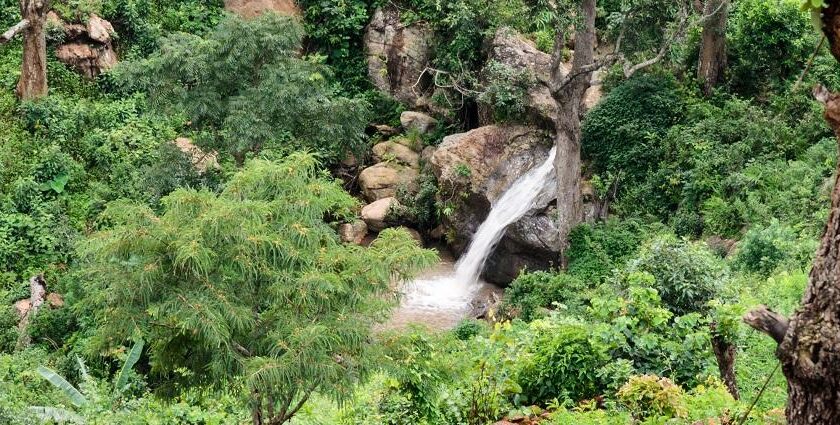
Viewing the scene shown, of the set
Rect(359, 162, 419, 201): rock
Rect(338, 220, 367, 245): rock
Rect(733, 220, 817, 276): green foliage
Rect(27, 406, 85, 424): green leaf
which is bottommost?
Rect(27, 406, 85, 424): green leaf

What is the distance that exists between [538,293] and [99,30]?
13.6 meters

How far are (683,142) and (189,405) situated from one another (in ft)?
36.6

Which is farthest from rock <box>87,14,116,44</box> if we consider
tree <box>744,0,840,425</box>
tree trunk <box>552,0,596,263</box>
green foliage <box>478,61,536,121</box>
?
tree <box>744,0,840,425</box>

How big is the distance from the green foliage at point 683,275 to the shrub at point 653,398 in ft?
8.21

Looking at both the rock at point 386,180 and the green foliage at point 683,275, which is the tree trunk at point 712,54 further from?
the green foliage at point 683,275

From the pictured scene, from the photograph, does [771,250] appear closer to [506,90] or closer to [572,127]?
[572,127]

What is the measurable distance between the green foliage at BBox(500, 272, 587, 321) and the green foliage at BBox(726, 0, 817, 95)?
6.83 m

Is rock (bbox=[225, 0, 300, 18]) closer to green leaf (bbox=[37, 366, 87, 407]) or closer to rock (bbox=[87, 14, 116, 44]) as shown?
rock (bbox=[87, 14, 116, 44])

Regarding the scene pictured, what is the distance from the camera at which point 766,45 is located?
60.8 feet

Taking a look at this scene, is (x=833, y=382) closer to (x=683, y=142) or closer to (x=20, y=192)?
Result: (x=683, y=142)

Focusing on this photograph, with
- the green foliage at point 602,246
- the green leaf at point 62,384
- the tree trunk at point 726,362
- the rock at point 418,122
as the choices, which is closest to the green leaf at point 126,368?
the green leaf at point 62,384

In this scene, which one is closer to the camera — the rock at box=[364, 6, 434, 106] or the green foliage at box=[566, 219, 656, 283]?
the green foliage at box=[566, 219, 656, 283]

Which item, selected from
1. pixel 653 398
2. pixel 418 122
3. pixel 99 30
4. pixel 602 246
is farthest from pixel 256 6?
pixel 653 398

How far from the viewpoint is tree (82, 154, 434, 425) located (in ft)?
22.4
